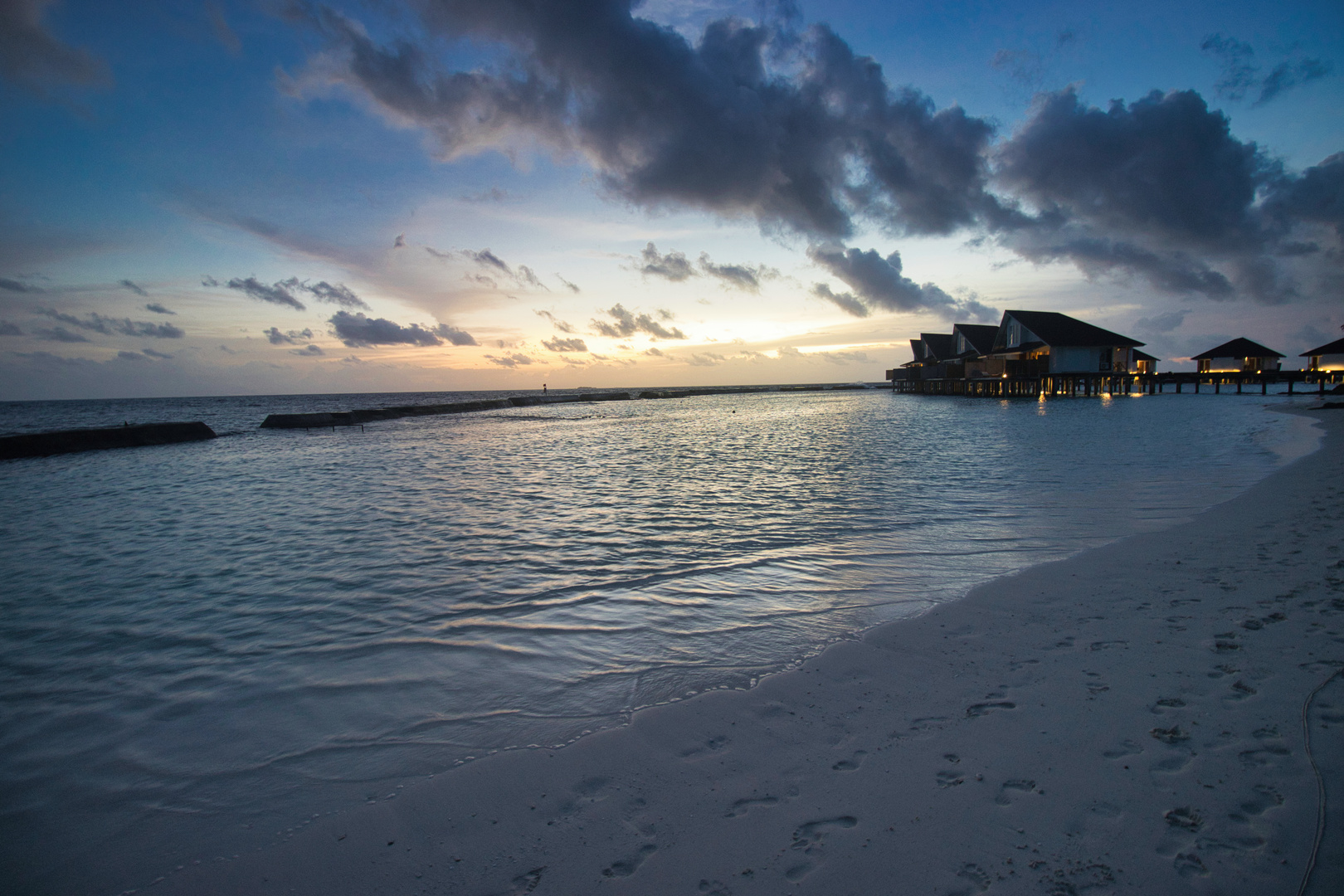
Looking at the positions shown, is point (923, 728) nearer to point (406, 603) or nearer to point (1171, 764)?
point (1171, 764)

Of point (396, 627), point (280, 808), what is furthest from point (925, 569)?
point (280, 808)

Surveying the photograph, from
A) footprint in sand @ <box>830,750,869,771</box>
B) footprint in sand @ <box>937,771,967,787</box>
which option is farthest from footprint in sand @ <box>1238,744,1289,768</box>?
footprint in sand @ <box>830,750,869,771</box>

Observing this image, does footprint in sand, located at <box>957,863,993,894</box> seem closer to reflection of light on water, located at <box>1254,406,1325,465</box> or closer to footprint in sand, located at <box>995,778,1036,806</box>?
footprint in sand, located at <box>995,778,1036,806</box>

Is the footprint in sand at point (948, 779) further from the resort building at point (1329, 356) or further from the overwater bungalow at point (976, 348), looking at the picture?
the resort building at point (1329, 356)

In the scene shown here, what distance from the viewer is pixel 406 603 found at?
604 cm

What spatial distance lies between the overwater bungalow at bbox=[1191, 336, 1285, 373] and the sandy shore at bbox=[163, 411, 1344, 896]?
78245 mm

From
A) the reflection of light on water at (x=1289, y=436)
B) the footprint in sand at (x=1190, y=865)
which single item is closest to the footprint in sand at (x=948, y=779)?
the footprint in sand at (x=1190, y=865)

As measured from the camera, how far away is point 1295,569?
5.64 m

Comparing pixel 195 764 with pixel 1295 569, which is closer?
pixel 195 764

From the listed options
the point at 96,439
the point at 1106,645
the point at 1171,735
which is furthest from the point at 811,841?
the point at 96,439

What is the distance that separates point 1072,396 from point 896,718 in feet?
219

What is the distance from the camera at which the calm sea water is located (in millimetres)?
3268

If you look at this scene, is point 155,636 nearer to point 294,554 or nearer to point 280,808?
point 294,554

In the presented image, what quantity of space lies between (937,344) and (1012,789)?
7878 centimetres
